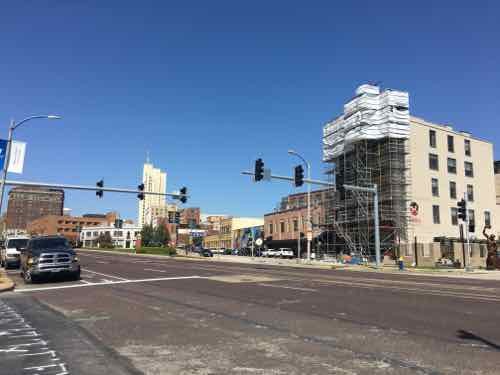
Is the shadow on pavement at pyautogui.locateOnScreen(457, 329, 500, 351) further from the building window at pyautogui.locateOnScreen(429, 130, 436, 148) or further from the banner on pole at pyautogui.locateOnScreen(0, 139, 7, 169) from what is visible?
the building window at pyautogui.locateOnScreen(429, 130, 436, 148)

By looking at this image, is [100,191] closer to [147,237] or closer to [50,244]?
[50,244]

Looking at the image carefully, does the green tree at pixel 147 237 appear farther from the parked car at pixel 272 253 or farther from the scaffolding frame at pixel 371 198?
the scaffolding frame at pixel 371 198

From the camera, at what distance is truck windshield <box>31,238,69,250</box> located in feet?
66.4

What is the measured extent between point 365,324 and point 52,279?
662 inches

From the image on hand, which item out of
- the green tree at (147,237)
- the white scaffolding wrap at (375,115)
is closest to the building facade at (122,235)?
the green tree at (147,237)

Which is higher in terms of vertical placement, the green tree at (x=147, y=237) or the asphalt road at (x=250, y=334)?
the green tree at (x=147, y=237)

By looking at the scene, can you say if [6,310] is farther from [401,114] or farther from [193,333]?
[401,114]

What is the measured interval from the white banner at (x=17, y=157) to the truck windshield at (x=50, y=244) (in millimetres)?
3980

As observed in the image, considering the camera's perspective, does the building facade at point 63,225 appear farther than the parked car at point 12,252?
Yes

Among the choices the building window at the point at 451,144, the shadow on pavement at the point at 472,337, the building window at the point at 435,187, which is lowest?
the shadow on pavement at the point at 472,337

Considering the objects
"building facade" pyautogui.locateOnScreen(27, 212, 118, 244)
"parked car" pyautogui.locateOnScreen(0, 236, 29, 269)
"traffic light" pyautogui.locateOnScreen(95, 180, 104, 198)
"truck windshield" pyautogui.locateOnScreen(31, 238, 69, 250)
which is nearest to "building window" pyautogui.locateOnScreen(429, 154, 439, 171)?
"traffic light" pyautogui.locateOnScreen(95, 180, 104, 198)

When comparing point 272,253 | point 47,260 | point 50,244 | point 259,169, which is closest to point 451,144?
point 272,253

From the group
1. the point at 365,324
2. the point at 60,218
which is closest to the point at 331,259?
the point at 365,324

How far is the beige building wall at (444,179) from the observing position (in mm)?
51688
